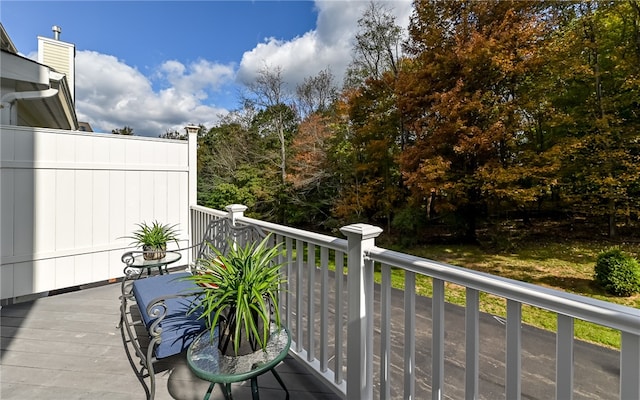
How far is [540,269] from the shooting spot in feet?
22.6

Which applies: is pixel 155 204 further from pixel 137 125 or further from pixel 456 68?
pixel 137 125

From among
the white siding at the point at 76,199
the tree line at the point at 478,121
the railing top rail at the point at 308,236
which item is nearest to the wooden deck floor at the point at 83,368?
the white siding at the point at 76,199

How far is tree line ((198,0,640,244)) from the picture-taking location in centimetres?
739

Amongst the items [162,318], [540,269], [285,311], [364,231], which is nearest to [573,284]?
[540,269]

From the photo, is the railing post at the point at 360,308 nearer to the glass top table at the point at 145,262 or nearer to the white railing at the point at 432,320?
the white railing at the point at 432,320

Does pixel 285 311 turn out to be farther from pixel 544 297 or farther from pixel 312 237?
pixel 544 297

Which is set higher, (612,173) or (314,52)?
(314,52)

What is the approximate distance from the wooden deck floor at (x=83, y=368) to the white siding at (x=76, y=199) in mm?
641

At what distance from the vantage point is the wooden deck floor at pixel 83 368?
1.94m

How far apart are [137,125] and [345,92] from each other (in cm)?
1864

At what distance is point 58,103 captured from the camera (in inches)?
192

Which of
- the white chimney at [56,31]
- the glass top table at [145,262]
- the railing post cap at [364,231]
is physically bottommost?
the glass top table at [145,262]

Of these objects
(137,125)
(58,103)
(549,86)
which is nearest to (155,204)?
(58,103)

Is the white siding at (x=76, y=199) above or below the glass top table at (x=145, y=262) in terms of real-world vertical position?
above
